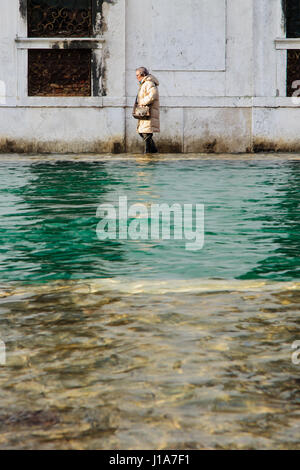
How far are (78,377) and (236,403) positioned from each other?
1.89 ft

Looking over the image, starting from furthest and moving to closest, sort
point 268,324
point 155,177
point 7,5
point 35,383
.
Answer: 1. point 7,5
2. point 155,177
3. point 268,324
4. point 35,383

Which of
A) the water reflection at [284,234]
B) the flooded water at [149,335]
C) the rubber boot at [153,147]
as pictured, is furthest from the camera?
the rubber boot at [153,147]

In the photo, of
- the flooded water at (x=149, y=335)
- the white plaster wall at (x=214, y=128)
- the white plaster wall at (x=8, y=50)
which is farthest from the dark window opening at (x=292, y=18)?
the flooded water at (x=149, y=335)

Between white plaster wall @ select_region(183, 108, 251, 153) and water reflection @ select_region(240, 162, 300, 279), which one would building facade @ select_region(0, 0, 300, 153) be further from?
water reflection @ select_region(240, 162, 300, 279)

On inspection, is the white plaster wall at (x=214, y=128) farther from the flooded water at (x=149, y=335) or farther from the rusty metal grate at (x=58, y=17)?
the flooded water at (x=149, y=335)

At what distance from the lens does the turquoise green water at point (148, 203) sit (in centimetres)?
568

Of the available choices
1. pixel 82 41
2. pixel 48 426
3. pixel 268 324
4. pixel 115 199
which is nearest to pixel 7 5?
pixel 82 41

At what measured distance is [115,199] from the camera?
9750mm

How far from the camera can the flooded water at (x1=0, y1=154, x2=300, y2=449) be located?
2770 millimetres

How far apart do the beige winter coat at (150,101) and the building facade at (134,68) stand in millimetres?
1587

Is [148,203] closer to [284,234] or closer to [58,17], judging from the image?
[284,234]

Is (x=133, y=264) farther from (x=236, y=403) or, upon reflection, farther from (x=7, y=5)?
(x=7, y=5)

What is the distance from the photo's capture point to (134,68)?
19.0 metres

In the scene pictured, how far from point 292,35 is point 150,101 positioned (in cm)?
413
